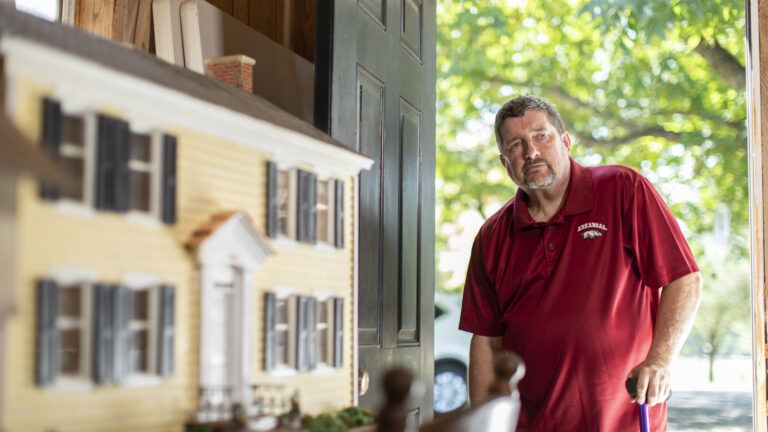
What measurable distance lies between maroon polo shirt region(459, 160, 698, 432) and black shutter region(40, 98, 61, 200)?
2.35m

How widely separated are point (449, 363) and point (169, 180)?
8878mm

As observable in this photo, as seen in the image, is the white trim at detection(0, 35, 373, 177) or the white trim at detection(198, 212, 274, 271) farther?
the white trim at detection(198, 212, 274, 271)

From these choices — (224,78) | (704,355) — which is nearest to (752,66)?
(224,78)

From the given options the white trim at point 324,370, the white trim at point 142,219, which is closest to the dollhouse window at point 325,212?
the white trim at point 324,370

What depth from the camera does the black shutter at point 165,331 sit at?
7.40 ft

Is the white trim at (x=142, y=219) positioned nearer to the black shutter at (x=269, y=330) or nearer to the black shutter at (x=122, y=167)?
the black shutter at (x=122, y=167)

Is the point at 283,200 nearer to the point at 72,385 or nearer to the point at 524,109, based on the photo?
the point at 72,385

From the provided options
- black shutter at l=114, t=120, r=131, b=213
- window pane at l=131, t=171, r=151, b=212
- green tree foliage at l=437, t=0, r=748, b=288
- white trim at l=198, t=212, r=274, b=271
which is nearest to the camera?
black shutter at l=114, t=120, r=131, b=213

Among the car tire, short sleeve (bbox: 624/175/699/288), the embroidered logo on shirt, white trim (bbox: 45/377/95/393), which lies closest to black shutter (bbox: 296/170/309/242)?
white trim (bbox: 45/377/95/393)

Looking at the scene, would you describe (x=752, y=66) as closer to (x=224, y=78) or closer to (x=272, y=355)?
(x=224, y=78)

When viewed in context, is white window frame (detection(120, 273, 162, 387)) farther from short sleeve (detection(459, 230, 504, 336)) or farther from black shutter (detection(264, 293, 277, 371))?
short sleeve (detection(459, 230, 504, 336))

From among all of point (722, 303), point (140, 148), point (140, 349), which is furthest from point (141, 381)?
point (722, 303)

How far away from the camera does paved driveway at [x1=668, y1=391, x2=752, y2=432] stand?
12077 millimetres

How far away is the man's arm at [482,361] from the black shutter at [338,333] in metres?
1.30
